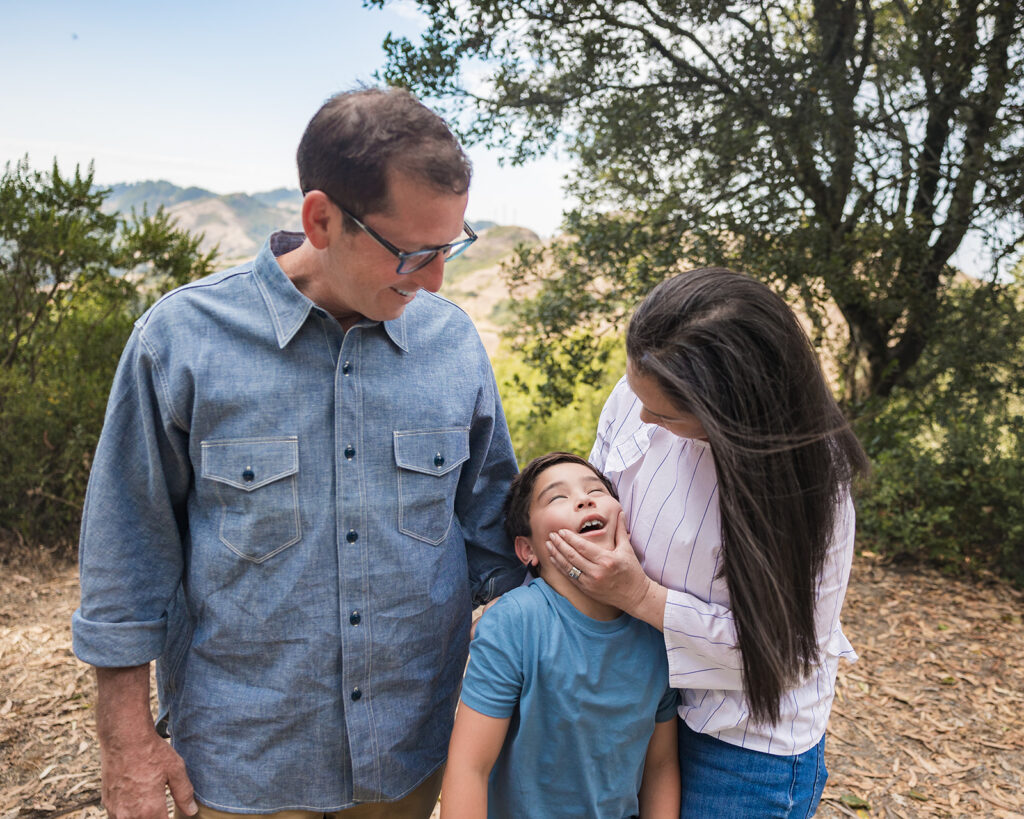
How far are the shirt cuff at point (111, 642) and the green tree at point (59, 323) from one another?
4.15 m

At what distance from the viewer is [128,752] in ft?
5.38

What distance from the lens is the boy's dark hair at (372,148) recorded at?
1.57 meters

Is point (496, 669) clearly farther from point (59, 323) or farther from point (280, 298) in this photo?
point (59, 323)

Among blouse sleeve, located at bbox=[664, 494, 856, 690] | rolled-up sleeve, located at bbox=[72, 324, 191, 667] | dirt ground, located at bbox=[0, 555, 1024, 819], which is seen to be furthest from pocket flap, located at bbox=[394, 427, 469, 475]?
dirt ground, located at bbox=[0, 555, 1024, 819]

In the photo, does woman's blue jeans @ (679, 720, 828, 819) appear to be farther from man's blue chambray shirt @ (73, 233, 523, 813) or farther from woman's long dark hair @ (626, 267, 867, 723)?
man's blue chambray shirt @ (73, 233, 523, 813)

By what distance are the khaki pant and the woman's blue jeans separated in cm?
62

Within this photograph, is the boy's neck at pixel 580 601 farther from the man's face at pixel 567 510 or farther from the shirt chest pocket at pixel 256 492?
the shirt chest pocket at pixel 256 492

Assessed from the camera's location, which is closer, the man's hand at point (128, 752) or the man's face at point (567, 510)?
the man's hand at point (128, 752)

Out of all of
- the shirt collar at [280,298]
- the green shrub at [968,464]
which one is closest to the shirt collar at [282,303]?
the shirt collar at [280,298]

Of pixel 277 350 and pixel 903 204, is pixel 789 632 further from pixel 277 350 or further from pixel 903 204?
pixel 903 204

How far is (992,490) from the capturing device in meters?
5.58

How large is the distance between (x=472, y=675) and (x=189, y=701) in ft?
2.05

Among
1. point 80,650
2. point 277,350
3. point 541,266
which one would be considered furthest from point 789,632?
point 541,266

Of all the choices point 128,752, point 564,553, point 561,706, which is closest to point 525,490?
point 564,553
